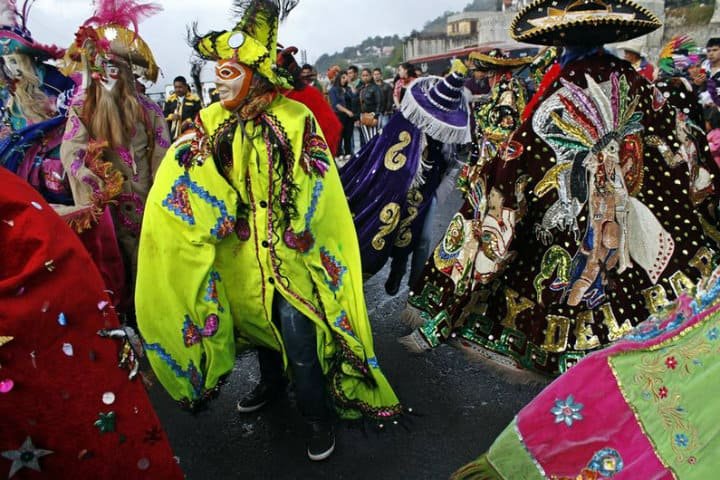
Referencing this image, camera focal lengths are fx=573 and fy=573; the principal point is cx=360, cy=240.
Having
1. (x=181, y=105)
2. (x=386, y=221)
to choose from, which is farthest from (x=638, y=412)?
(x=181, y=105)

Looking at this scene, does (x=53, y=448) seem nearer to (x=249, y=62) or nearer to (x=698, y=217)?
(x=249, y=62)

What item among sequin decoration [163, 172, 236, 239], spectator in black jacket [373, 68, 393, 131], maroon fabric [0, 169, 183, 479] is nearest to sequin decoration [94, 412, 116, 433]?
maroon fabric [0, 169, 183, 479]

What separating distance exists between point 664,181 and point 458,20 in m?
61.6

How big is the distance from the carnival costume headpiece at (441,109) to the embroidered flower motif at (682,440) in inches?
99.0

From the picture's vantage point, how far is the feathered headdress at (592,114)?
248 cm

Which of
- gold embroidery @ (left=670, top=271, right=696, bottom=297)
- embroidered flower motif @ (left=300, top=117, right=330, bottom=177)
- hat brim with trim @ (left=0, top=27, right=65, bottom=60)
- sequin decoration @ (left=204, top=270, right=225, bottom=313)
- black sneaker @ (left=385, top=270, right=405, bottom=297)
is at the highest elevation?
hat brim with trim @ (left=0, top=27, right=65, bottom=60)

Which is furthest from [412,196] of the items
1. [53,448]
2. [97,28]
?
[53,448]

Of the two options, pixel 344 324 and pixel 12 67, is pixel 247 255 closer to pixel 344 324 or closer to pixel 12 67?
pixel 344 324

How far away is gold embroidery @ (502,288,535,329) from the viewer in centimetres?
265

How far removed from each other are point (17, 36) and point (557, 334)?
4.05 metres

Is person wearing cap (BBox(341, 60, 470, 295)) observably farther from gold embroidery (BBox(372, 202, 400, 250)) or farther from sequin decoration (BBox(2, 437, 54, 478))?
sequin decoration (BBox(2, 437, 54, 478))

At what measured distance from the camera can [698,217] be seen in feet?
8.47

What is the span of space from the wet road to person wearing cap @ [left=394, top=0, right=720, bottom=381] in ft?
1.48

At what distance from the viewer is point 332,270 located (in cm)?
255
